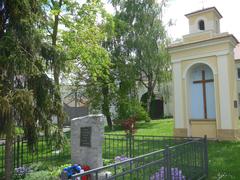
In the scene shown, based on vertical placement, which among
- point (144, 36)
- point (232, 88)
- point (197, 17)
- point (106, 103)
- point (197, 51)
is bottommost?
point (106, 103)

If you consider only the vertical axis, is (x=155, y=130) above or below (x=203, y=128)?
below

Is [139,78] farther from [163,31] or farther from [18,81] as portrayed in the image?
[18,81]

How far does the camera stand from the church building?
11.1 metres

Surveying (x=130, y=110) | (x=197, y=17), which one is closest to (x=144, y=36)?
(x=130, y=110)

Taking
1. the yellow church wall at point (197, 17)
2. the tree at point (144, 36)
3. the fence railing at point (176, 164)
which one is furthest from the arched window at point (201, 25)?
the fence railing at point (176, 164)

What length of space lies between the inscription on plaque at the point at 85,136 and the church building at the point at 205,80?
6.54 m

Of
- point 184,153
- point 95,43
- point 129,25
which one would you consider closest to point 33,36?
point 184,153

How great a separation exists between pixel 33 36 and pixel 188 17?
877 centimetres

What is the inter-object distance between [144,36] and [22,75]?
50.5 ft

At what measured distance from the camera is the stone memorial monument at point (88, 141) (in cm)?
634

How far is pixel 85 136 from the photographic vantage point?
21.8 feet

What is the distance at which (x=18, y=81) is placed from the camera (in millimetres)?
6105

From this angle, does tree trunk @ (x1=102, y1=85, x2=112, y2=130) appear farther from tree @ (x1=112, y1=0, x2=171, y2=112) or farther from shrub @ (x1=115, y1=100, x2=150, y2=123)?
tree @ (x1=112, y1=0, x2=171, y2=112)

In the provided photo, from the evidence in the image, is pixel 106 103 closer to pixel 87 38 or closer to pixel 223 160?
pixel 87 38
